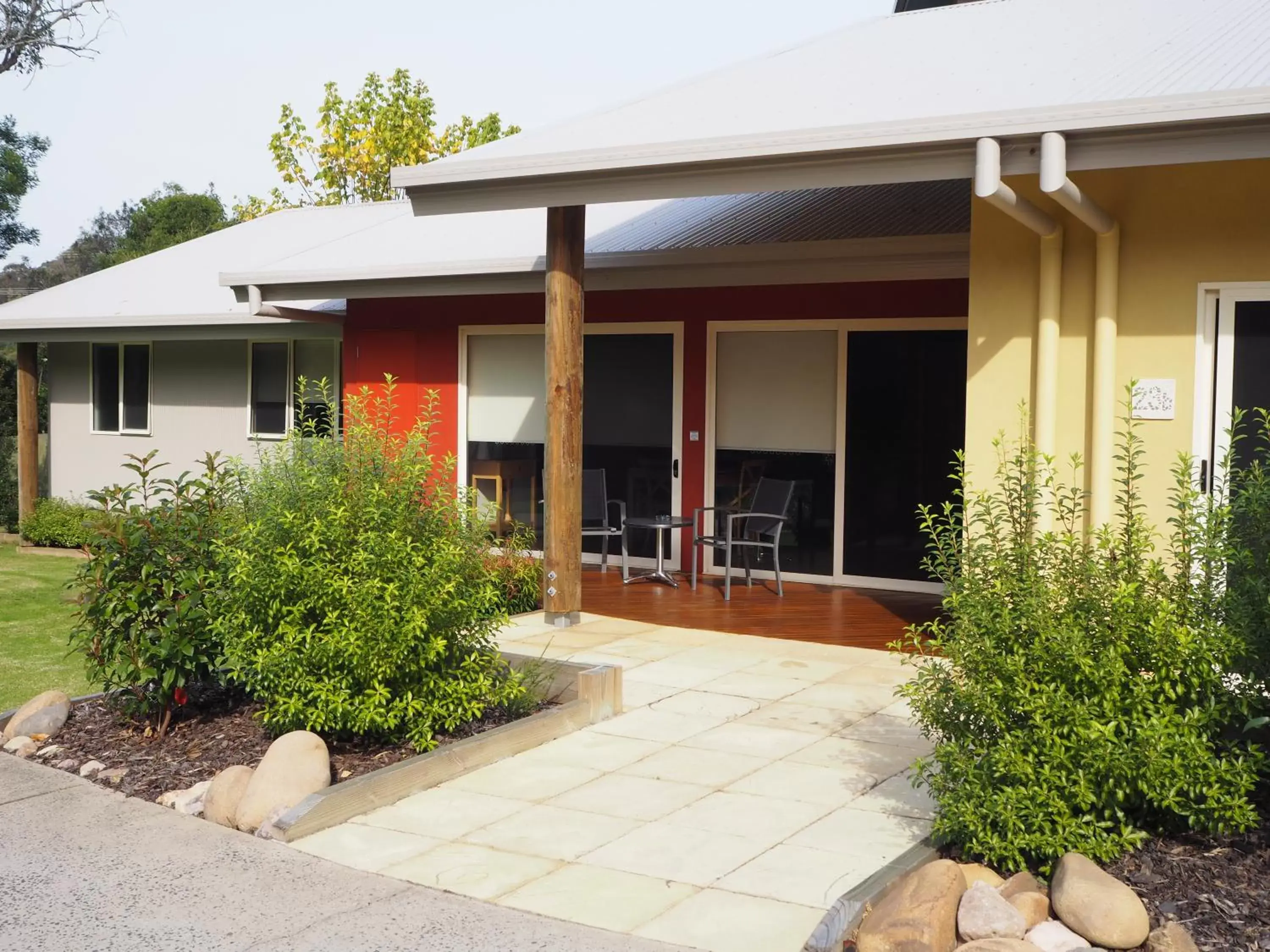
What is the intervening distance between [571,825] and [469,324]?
7.78 metres

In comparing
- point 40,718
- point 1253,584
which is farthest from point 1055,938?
point 40,718

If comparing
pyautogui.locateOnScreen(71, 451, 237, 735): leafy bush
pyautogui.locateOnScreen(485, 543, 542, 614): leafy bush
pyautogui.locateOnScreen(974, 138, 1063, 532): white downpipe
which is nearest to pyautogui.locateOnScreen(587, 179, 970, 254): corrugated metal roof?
pyautogui.locateOnScreen(974, 138, 1063, 532): white downpipe

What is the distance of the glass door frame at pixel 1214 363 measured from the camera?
6.86 metres

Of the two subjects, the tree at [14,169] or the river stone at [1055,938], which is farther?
the tree at [14,169]

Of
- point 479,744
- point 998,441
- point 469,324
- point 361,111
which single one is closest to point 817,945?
point 998,441

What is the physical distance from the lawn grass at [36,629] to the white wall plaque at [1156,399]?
548 centimetres

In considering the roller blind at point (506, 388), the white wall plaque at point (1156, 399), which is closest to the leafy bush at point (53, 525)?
the roller blind at point (506, 388)

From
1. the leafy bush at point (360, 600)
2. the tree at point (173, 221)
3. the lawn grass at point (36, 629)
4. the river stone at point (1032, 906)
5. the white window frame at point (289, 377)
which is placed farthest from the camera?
the tree at point (173, 221)

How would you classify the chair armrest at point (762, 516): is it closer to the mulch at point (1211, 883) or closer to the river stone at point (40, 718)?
the river stone at point (40, 718)

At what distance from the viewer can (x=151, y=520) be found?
19.6ft

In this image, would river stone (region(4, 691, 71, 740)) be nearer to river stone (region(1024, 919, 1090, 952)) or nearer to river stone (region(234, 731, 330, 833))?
river stone (region(234, 731, 330, 833))

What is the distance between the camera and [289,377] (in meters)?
14.3

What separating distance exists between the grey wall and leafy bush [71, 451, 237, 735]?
8.37 metres

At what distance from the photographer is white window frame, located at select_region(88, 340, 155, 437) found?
1562cm
